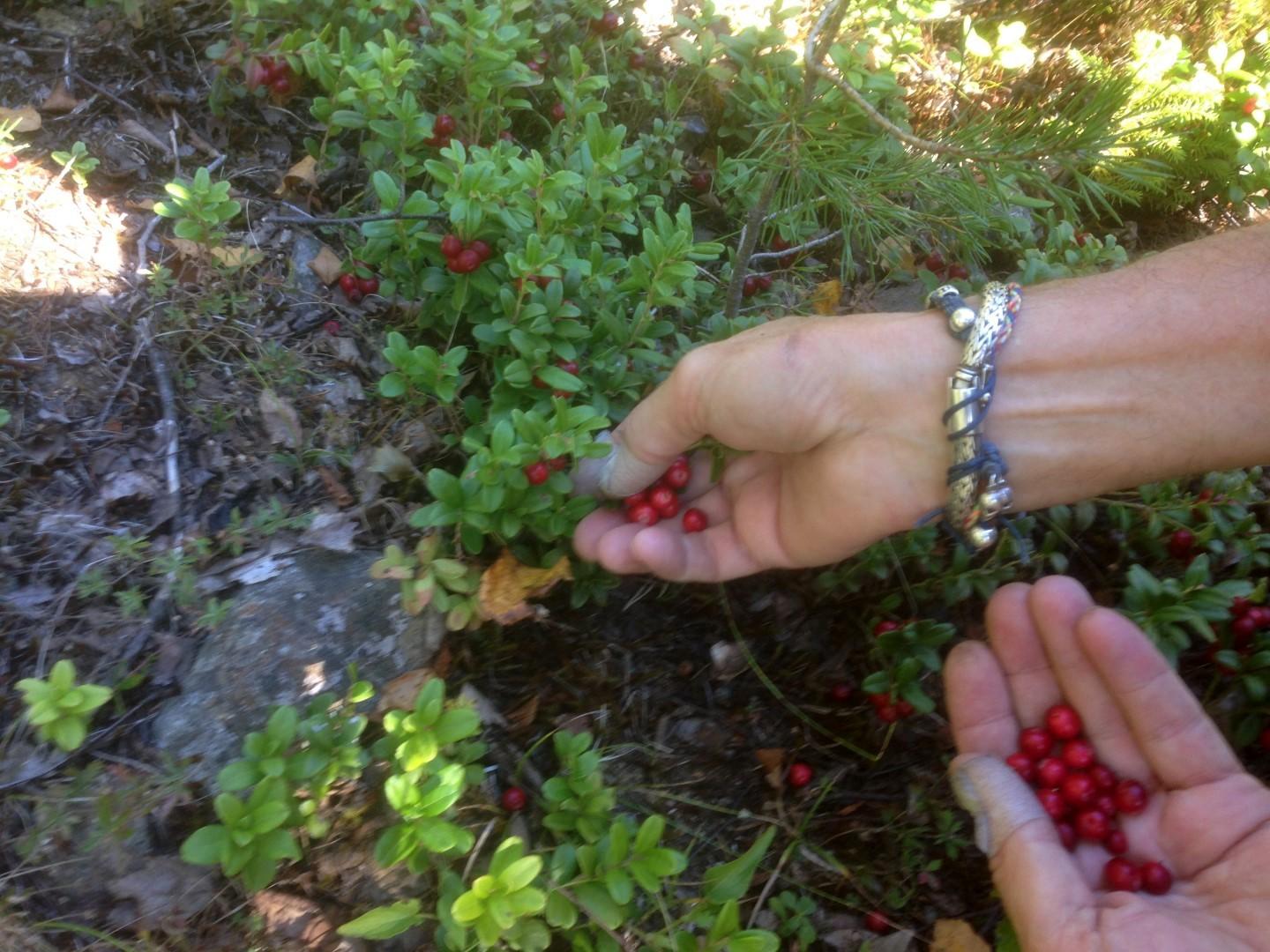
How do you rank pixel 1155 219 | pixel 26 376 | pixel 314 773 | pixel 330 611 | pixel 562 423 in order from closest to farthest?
pixel 314 773 < pixel 562 423 < pixel 330 611 < pixel 26 376 < pixel 1155 219

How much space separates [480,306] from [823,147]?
120 cm

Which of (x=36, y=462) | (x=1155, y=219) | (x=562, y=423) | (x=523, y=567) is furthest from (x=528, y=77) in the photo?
(x=1155, y=219)

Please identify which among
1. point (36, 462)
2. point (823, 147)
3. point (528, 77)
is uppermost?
point (528, 77)

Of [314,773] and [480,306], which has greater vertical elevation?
[480,306]

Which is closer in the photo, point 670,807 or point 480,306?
point 670,807

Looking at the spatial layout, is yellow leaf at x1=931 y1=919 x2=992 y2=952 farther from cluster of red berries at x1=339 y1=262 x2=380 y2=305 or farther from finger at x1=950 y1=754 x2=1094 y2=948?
cluster of red berries at x1=339 y1=262 x2=380 y2=305

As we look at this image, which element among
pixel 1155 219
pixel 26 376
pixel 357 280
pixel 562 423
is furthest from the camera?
pixel 1155 219

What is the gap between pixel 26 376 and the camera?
287 centimetres

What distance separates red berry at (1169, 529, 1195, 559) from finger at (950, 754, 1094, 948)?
1.06 m

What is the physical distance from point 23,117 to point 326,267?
1205mm

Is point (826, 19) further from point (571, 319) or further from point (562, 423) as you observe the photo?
point (562, 423)

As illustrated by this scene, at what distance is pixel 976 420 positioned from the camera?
2.41 m

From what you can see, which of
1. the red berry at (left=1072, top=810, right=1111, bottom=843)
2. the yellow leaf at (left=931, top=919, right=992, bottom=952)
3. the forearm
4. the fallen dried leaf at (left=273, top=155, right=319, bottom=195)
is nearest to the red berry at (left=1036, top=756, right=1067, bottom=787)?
the red berry at (left=1072, top=810, right=1111, bottom=843)

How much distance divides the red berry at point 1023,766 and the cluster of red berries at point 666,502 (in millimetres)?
1102
